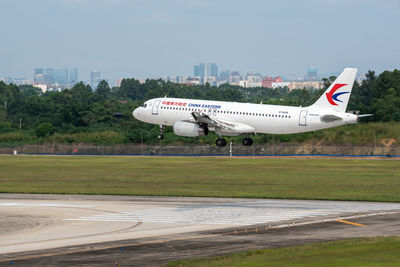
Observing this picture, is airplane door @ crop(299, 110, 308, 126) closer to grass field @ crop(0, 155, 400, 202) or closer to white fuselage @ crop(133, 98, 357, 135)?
white fuselage @ crop(133, 98, 357, 135)

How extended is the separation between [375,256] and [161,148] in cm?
8184

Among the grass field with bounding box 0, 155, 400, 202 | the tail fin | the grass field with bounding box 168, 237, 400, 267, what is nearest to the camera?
the grass field with bounding box 168, 237, 400, 267

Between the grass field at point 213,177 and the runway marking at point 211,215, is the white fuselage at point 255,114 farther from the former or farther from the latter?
the runway marking at point 211,215

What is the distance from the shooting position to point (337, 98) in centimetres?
8200

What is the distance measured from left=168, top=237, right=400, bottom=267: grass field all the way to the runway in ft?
16.7

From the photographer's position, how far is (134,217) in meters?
38.5

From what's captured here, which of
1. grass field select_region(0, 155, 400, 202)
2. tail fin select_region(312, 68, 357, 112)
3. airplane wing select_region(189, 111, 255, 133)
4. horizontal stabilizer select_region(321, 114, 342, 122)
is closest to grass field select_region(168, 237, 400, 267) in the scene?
grass field select_region(0, 155, 400, 202)

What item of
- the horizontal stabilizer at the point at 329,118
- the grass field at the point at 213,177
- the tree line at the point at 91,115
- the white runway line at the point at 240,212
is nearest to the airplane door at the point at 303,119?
the horizontal stabilizer at the point at 329,118

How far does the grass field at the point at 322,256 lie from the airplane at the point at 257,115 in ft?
Answer: 170

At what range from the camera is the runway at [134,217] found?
3098cm

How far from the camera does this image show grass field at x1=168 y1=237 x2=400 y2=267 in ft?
80.4

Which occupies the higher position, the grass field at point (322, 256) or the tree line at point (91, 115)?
the tree line at point (91, 115)

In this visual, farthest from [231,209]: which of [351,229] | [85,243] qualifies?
[85,243]

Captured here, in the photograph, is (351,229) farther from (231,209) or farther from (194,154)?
(194,154)
